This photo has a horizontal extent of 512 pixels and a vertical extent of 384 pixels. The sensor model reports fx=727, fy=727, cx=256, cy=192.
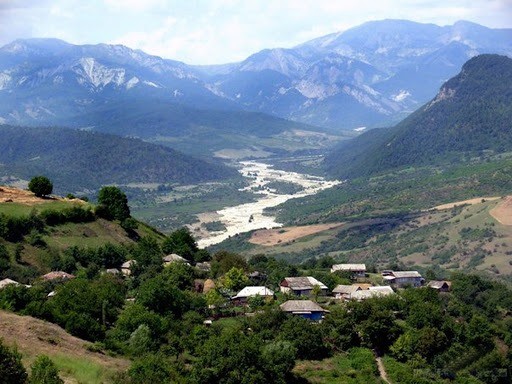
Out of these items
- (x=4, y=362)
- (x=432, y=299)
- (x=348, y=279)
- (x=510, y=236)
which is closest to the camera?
(x=4, y=362)

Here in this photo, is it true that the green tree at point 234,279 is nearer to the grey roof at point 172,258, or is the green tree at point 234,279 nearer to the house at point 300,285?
the house at point 300,285

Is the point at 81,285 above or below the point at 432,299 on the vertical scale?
above

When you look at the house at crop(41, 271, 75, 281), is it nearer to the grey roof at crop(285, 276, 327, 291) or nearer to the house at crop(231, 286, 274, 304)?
the house at crop(231, 286, 274, 304)

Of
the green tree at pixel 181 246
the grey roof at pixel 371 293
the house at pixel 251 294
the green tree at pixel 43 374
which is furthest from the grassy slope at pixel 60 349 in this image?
the green tree at pixel 181 246

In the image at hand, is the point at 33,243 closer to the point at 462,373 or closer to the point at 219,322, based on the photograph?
the point at 219,322

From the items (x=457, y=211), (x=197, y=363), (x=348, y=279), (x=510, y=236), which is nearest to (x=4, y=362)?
(x=197, y=363)

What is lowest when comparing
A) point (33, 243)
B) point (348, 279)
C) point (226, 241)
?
point (226, 241)

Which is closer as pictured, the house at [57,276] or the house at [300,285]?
the house at [57,276]
